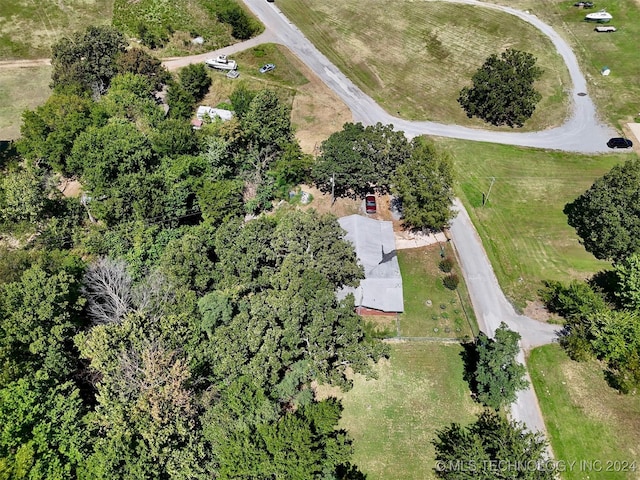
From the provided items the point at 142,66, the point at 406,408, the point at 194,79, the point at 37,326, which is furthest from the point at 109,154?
the point at 406,408

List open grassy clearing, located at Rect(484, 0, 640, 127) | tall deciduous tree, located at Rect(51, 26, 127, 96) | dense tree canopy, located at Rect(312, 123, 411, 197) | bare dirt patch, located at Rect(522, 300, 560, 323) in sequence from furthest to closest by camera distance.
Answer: open grassy clearing, located at Rect(484, 0, 640, 127) < tall deciduous tree, located at Rect(51, 26, 127, 96) < dense tree canopy, located at Rect(312, 123, 411, 197) < bare dirt patch, located at Rect(522, 300, 560, 323)

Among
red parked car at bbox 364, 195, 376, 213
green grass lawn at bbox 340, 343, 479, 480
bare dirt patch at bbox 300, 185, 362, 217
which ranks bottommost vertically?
green grass lawn at bbox 340, 343, 479, 480

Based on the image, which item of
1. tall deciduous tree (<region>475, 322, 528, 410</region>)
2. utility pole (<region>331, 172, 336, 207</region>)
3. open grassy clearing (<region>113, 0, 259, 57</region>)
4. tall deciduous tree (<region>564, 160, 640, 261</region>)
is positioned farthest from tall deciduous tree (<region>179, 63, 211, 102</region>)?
tall deciduous tree (<region>475, 322, 528, 410</region>)

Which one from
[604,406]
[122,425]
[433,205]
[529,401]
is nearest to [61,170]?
[122,425]

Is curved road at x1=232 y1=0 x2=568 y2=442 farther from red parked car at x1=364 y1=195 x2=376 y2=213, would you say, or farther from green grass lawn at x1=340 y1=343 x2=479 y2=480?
red parked car at x1=364 y1=195 x2=376 y2=213

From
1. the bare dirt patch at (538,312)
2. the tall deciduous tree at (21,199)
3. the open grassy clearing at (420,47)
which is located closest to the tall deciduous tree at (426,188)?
the bare dirt patch at (538,312)

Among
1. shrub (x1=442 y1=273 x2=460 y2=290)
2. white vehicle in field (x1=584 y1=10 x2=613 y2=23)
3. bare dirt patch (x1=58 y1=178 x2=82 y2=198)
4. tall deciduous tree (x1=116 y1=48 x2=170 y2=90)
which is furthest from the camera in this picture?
white vehicle in field (x1=584 y1=10 x2=613 y2=23)
